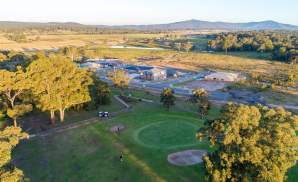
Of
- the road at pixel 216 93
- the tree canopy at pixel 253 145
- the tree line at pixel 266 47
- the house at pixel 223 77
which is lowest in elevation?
the road at pixel 216 93

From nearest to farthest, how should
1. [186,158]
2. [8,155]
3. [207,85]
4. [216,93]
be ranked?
[8,155] < [186,158] < [216,93] < [207,85]

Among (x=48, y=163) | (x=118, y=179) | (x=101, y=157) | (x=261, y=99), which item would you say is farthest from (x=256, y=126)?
(x=261, y=99)

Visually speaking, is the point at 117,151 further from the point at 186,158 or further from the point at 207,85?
the point at 207,85

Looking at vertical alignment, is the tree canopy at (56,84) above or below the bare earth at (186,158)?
above

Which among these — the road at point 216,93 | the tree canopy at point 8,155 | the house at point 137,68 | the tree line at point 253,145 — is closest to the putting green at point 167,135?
the tree line at point 253,145

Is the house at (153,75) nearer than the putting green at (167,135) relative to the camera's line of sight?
No

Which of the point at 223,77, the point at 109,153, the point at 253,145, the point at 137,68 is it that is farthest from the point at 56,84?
the point at 137,68

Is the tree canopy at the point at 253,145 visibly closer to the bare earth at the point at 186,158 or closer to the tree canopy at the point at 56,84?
the bare earth at the point at 186,158
